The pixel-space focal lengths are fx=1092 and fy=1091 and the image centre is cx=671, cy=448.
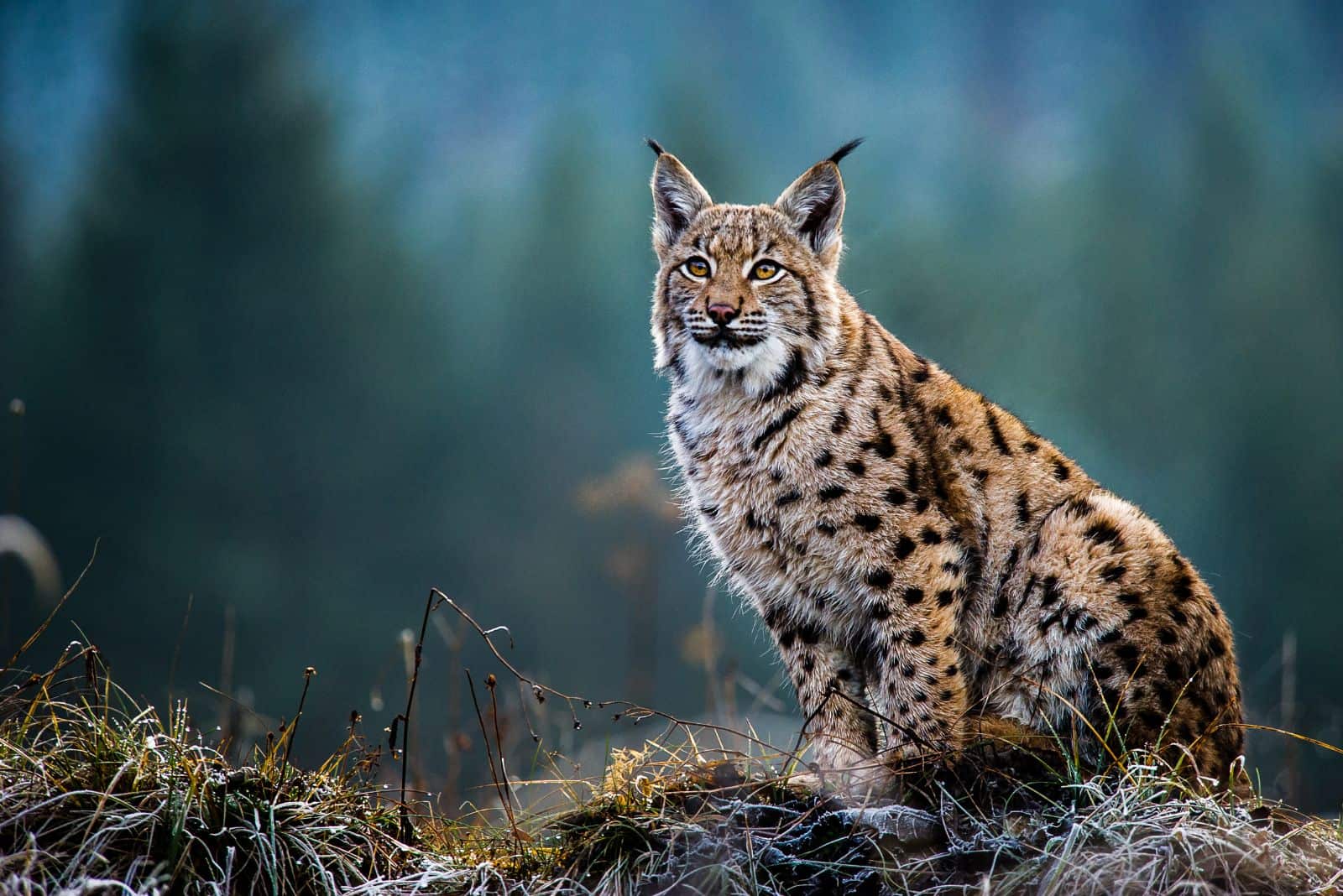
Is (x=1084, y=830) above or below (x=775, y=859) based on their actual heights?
above

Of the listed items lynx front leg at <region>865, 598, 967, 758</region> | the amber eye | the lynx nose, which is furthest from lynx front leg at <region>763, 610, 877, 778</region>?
the amber eye

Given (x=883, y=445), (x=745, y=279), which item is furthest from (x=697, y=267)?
(x=883, y=445)

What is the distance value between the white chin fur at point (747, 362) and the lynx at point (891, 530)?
0.4 inches

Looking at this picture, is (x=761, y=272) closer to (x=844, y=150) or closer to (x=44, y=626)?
(x=844, y=150)

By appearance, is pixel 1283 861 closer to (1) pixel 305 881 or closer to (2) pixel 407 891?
(2) pixel 407 891

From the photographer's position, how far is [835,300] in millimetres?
5805

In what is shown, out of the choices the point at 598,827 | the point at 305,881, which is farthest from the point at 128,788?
the point at 598,827

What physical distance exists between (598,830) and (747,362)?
2.49 m

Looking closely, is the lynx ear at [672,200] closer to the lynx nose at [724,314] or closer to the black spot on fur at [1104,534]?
the lynx nose at [724,314]

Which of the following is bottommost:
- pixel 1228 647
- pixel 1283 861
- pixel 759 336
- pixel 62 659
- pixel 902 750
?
pixel 62 659

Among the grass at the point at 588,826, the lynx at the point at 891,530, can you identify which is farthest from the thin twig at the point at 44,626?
the lynx at the point at 891,530

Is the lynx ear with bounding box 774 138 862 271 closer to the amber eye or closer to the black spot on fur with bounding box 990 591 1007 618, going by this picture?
the amber eye

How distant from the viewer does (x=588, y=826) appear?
13.2 ft

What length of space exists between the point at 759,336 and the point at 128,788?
3.38 meters
